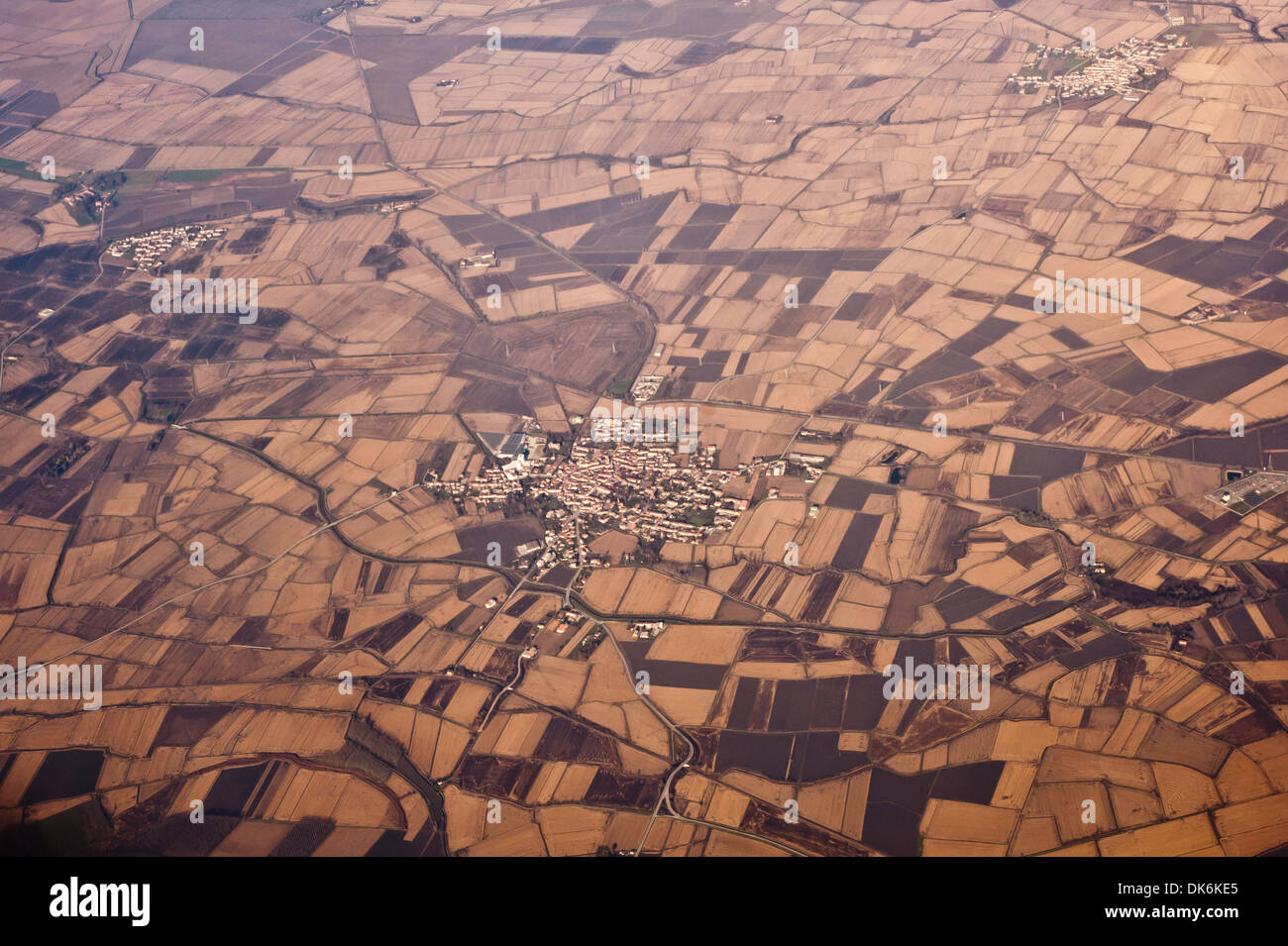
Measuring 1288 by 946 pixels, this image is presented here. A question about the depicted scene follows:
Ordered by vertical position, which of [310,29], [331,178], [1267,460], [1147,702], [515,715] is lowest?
[515,715]

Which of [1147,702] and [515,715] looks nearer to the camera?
[1147,702]

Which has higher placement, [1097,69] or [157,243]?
[1097,69]

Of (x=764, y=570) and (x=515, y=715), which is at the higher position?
(x=764, y=570)

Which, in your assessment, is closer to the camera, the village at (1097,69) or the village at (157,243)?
the village at (1097,69)

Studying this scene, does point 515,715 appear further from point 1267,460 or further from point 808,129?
point 808,129

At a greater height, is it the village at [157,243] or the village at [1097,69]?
the village at [1097,69]

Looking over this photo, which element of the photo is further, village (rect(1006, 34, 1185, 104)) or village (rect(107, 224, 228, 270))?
village (rect(107, 224, 228, 270))

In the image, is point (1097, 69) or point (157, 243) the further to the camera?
point (157, 243)

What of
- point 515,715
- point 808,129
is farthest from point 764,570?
point 808,129

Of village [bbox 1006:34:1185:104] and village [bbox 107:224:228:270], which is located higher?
village [bbox 1006:34:1185:104]

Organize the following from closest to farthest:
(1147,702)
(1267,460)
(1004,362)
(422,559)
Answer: (1147,702) < (1267,460) < (422,559) < (1004,362)

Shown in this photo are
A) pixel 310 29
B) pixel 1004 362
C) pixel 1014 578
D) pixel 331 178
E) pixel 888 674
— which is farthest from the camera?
pixel 310 29
